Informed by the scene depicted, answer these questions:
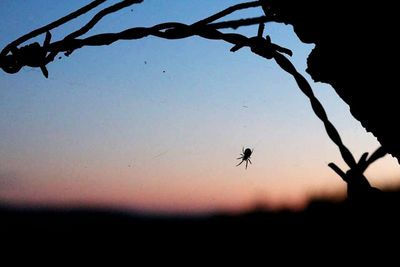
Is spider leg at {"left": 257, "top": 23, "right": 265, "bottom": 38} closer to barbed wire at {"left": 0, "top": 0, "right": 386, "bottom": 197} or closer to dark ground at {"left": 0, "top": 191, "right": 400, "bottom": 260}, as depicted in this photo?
barbed wire at {"left": 0, "top": 0, "right": 386, "bottom": 197}

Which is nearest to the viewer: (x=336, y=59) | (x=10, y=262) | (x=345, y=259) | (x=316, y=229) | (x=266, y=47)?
(x=345, y=259)

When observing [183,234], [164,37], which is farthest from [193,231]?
[164,37]

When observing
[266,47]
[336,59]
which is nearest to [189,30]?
[266,47]

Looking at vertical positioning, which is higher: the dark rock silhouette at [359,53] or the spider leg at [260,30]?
the spider leg at [260,30]

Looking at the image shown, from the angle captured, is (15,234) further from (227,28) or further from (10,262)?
(227,28)

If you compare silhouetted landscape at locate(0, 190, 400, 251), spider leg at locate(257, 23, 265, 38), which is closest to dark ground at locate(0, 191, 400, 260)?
silhouetted landscape at locate(0, 190, 400, 251)

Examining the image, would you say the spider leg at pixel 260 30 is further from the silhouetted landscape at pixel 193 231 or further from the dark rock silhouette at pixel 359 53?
the silhouetted landscape at pixel 193 231

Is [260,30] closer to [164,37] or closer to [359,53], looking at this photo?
[164,37]

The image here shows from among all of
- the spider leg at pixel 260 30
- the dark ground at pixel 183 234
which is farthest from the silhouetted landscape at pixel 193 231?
the spider leg at pixel 260 30
